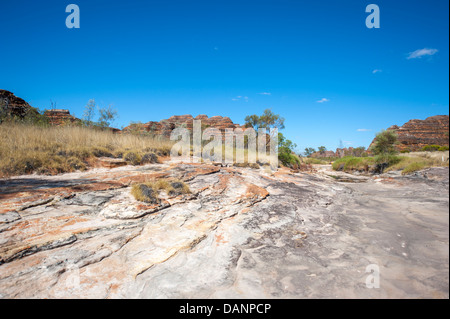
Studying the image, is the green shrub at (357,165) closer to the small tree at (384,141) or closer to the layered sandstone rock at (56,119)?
the small tree at (384,141)

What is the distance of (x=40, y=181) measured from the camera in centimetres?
452

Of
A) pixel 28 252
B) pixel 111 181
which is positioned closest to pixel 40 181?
pixel 111 181

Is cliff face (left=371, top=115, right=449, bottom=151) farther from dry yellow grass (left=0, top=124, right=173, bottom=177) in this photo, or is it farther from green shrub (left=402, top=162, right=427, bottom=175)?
dry yellow grass (left=0, top=124, right=173, bottom=177)

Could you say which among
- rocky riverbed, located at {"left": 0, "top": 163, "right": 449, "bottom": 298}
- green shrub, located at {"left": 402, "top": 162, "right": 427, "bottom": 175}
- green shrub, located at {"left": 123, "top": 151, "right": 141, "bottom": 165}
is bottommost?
rocky riverbed, located at {"left": 0, "top": 163, "right": 449, "bottom": 298}

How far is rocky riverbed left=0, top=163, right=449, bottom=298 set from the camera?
157cm

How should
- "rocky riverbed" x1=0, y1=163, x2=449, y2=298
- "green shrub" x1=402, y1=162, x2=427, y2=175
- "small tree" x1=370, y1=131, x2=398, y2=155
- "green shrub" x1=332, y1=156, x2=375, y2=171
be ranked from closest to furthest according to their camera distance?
"rocky riverbed" x1=0, y1=163, x2=449, y2=298, "green shrub" x1=402, y1=162, x2=427, y2=175, "small tree" x1=370, y1=131, x2=398, y2=155, "green shrub" x1=332, y1=156, x2=375, y2=171

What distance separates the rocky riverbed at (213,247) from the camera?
1565mm

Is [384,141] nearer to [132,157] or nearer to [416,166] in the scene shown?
[416,166]

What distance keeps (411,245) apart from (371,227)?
94 cm

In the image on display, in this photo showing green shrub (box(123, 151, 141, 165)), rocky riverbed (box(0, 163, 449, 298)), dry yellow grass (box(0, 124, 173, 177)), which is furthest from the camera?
green shrub (box(123, 151, 141, 165))

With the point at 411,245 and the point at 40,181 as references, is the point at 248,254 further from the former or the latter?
the point at 40,181

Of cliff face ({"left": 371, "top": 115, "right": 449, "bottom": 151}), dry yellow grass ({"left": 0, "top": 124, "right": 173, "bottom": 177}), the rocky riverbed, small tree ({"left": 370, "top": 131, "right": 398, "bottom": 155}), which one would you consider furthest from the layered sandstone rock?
small tree ({"left": 370, "top": 131, "right": 398, "bottom": 155})

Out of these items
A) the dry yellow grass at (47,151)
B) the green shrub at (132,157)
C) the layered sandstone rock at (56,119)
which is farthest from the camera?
the layered sandstone rock at (56,119)

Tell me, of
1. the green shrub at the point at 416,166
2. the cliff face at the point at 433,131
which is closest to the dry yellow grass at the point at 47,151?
the cliff face at the point at 433,131
